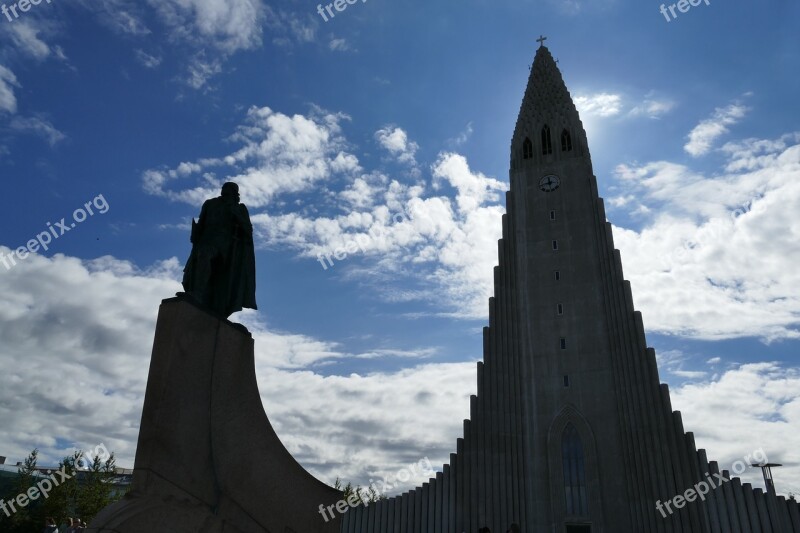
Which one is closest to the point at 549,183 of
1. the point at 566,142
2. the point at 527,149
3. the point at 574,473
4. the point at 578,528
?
the point at 566,142

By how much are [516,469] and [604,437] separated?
4.66 meters

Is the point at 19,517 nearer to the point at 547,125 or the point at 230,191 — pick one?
the point at 230,191

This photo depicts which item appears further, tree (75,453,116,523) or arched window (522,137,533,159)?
arched window (522,137,533,159)

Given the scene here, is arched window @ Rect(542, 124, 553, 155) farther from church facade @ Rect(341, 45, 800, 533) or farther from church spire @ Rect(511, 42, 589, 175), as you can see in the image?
church facade @ Rect(341, 45, 800, 533)

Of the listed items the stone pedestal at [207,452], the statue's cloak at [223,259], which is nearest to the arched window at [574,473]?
the stone pedestal at [207,452]

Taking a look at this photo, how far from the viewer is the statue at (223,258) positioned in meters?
8.64

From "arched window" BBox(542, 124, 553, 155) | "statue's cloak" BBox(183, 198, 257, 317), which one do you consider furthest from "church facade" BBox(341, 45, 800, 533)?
"statue's cloak" BBox(183, 198, 257, 317)

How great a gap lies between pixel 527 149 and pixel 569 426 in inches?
733

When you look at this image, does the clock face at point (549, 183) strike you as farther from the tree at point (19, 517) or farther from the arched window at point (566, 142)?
the tree at point (19, 517)

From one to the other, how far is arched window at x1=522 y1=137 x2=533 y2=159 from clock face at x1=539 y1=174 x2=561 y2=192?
2442 mm

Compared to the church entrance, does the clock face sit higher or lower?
higher

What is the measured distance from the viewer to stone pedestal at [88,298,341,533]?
671 cm

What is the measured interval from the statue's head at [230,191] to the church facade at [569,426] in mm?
23361

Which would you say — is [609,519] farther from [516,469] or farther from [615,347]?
[615,347]
